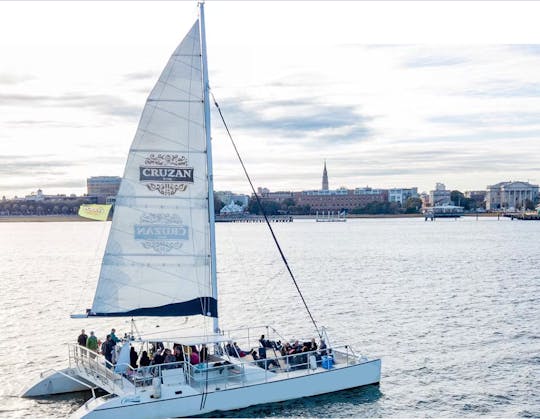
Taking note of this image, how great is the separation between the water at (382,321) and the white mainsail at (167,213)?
432 centimetres

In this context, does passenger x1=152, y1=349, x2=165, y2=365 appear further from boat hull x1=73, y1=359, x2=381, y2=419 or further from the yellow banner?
the yellow banner

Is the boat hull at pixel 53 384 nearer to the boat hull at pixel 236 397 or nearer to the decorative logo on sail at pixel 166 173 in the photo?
the boat hull at pixel 236 397

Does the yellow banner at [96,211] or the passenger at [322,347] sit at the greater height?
the yellow banner at [96,211]

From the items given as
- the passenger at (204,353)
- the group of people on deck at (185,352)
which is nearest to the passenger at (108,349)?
the group of people on deck at (185,352)

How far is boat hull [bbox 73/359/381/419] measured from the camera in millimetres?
20672

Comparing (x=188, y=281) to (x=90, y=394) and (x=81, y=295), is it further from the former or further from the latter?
(x=81, y=295)

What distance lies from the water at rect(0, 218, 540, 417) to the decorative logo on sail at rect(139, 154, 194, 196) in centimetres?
790

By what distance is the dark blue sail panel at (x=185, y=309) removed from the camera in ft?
77.0

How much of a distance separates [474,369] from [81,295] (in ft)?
118

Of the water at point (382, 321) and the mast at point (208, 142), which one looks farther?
the water at point (382, 321)

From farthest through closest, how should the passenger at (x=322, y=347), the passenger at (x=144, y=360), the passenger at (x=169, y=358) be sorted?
the passenger at (x=322, y=347), the passenger at (x=144, y=360), the passenger at (x=169, y=358)

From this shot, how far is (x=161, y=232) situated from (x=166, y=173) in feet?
6.74

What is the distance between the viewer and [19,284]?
206 ft

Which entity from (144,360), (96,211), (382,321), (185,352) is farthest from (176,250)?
(382,321)
